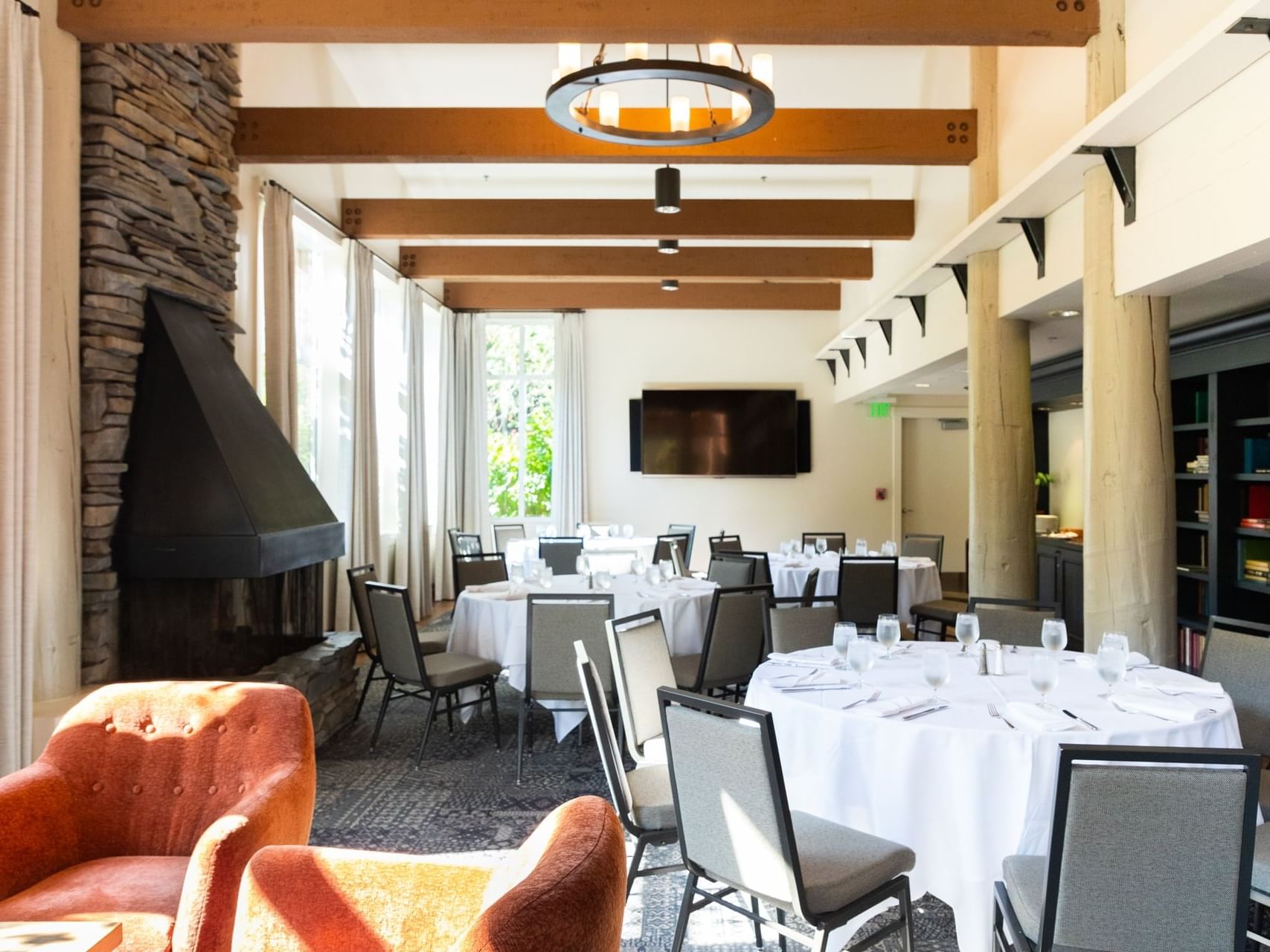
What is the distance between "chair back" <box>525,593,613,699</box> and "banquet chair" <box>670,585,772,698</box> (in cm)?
56

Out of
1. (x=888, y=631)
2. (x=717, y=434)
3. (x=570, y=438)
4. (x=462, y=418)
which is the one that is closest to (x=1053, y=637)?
(x=888, y=631)

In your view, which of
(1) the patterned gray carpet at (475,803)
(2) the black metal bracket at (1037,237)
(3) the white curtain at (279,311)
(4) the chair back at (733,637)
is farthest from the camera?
(3) the white curtain at (279,311)

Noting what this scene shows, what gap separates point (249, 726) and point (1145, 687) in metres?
2.79

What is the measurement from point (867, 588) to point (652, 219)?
3.42 metres

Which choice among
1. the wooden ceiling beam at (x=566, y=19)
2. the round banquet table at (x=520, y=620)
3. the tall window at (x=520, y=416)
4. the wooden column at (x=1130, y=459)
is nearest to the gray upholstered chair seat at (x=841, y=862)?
the wooden column at (x=1130, y=459)

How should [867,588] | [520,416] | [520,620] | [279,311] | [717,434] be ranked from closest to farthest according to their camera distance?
[520,620]
[279,311]
[867,588]
[717,434]
[520,416]

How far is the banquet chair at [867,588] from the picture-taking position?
6.77m

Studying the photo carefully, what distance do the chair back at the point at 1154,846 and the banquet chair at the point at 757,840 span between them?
51 centimetres

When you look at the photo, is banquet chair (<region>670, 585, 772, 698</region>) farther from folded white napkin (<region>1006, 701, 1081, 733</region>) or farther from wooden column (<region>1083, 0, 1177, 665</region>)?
folded white napkin (<region>1006, 701, 1081, 733</region>)

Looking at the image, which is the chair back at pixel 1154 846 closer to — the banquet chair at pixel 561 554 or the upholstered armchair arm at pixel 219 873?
the upholstered armchair arm at pixel 219 873

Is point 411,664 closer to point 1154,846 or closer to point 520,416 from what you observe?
point 1154,846

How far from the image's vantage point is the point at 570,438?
470 inches

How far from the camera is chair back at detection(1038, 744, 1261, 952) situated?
1.84 metres

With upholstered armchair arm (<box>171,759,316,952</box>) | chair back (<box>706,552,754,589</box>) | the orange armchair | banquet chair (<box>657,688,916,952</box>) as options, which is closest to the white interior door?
chair back (<box>706,552,754,589</box>)
